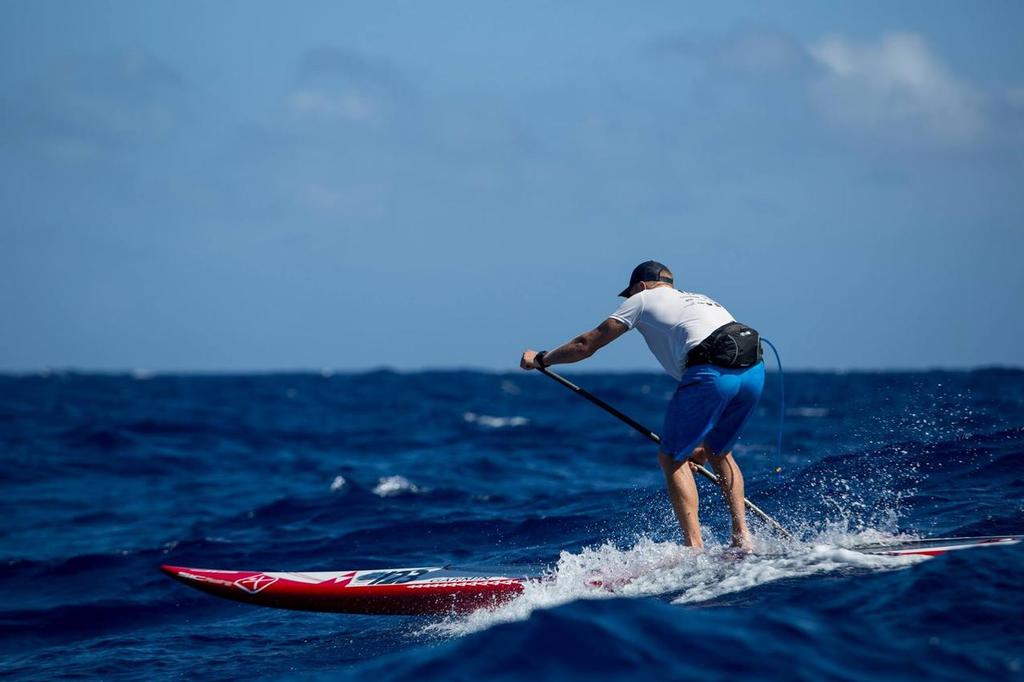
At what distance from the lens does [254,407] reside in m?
33.5

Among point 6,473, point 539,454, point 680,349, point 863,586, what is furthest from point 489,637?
point 6,473

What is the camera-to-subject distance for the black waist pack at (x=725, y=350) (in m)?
6.06

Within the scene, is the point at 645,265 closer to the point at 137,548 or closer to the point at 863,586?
the point at 863,586

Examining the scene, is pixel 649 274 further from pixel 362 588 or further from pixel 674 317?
pixel 362 588

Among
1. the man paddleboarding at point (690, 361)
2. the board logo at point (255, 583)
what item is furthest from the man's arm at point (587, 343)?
the board logo at point (255, 583)

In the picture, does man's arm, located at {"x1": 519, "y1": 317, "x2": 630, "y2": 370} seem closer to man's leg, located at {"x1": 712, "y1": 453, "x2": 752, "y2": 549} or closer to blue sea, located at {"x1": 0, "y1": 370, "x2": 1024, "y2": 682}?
man's leg, located at {"x1": 712, "y1": 453, "x2": 752, "y2": 549}

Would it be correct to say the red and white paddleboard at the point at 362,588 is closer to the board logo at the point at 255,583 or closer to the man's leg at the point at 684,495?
the board logo at the point at 255,583

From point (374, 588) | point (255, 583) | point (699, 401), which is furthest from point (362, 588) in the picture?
point (699, 401)

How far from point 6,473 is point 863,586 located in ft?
47.9

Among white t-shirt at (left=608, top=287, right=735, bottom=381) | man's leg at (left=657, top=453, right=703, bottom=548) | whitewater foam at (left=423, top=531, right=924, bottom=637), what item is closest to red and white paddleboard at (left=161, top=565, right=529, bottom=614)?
whitewater foam at (left=423, top=531, right=924, bottom=637)

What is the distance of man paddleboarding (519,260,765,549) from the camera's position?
19.9 feet

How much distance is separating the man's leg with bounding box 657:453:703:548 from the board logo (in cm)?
275

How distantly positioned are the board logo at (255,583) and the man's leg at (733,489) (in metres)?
3.09

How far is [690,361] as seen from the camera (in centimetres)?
613
